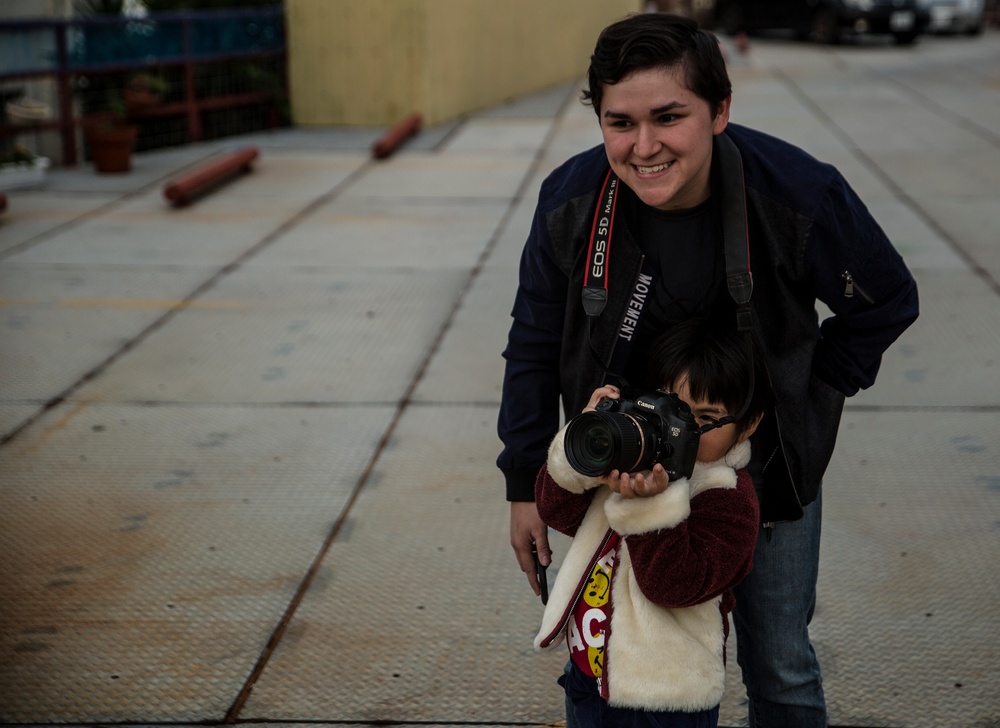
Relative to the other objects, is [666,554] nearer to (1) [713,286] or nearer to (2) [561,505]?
(2) [561,505]

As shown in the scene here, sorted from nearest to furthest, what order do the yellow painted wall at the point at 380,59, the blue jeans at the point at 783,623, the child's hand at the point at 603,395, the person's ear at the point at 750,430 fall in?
the child's hand at the point at 603,395 → the person's ear at the point at 750,430 → the blue jeans at the point at 783,623 → the yellow painted wall at the point at 380,59

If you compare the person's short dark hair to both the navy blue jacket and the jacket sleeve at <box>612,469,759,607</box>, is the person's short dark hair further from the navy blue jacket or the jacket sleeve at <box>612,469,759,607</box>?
the jacket sleeve at <box>612,469,759,607</box>

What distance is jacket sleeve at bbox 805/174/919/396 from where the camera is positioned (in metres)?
2.11

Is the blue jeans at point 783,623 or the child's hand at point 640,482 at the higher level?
the child's hand at point 640,482

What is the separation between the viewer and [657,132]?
2.04m

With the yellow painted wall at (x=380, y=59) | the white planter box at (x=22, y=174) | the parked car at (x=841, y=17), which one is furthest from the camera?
the parked car at (x=841, y=17)

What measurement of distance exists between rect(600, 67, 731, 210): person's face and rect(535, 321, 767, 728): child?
258 mm

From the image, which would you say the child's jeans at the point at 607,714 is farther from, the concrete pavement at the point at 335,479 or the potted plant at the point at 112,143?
the potted plant at the point at 112,143

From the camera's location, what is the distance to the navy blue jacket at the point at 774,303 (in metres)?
2.11

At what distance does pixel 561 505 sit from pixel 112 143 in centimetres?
889

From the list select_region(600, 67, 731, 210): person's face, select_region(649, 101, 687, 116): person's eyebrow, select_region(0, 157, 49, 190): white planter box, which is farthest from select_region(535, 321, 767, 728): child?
select_region(0, 157, 49, 190): white planter box

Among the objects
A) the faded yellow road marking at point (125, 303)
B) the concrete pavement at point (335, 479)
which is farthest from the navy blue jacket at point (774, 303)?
the faded yellow road marking at point (125, 303)

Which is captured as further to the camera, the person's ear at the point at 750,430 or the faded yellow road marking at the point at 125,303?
the faded yellow road marking at the point at 125,303

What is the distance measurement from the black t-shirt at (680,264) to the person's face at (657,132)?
0.32 ft
